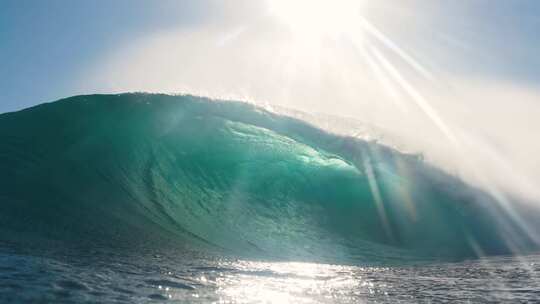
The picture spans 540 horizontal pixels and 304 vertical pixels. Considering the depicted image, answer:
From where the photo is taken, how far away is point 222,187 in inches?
396

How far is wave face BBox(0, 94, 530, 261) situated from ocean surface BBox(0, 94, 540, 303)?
43 millimetres

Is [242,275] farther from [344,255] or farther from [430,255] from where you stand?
[430,255]

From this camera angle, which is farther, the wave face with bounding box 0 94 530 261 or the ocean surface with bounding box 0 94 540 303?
the wave face with bounding box 0 94 530 261

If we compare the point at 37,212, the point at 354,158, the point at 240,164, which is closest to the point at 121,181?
the point at 37,212

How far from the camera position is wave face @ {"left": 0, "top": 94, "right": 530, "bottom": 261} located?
696 cm

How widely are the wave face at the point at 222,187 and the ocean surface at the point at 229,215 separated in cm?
4

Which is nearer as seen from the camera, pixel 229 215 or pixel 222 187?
pixel 229 215

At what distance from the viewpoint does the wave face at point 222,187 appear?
696cm

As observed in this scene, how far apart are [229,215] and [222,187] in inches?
63.1

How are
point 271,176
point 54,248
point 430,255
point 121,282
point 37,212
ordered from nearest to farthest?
point 121,282 < point 54,248 < point 37,212 < point 430,255 < point 271,176

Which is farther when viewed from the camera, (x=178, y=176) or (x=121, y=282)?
(x=178, y=176)

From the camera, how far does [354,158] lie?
1270 centimetres

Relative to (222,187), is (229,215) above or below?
below

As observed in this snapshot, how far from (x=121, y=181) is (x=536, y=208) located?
10.1 m
